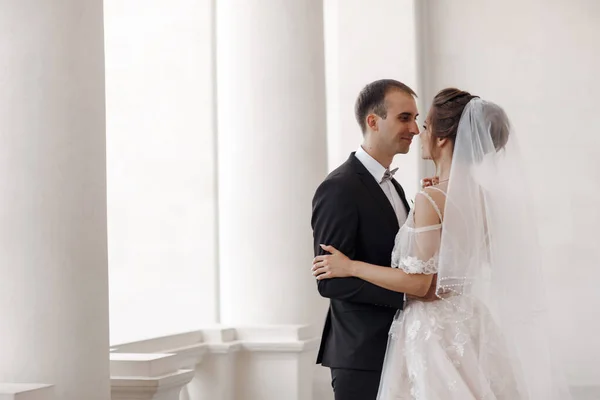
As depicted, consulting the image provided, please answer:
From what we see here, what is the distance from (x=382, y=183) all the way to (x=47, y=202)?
6.91 ft

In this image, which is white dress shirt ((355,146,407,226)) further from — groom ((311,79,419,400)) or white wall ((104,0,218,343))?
white wall ((104,0,218,343))

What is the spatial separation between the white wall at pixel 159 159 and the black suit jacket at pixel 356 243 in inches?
271

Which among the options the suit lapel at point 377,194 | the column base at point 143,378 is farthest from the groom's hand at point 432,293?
the column base at point 143,378

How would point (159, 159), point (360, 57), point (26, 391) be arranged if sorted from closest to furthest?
point (26, 391) → point (360, 57) → point (159, 159)

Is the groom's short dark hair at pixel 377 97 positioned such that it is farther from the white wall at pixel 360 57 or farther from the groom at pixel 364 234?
the white wall at pixel 360 57

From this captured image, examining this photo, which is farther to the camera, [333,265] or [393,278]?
[333,265]

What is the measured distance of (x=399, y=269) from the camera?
17.4 feet

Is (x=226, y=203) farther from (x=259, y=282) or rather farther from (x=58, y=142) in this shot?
(x=58, y=142)

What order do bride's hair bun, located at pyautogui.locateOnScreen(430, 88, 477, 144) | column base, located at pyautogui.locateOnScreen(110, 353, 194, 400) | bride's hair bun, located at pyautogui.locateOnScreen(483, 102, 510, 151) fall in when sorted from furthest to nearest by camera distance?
column base, located at pyautogui.locateOnScreen(110, 353, 194, 400) → bride's hair bun, located at pyautogui.locateOnScreen(430, 88, 477, 144) → bride's hair bun, located at pyautogui.locateOnScreen(483, 102, 510, 151)

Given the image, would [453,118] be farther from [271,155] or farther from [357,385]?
[271,155]

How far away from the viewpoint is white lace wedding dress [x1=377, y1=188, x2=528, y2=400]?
16.8 feet

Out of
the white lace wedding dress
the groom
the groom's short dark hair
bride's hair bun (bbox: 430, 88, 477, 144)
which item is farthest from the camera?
the groom's short dark hair

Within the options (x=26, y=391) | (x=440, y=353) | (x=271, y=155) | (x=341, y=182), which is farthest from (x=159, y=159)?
(x=26, y=391)

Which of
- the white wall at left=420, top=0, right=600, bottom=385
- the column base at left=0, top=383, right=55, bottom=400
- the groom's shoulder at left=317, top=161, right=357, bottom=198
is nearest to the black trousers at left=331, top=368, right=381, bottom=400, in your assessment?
the groom's shoulder at left=317, top=161, right=357, bottom=198
